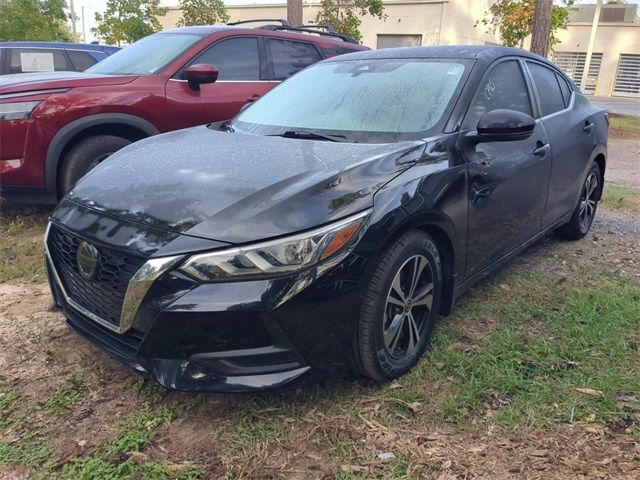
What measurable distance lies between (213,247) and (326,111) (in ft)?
4.97

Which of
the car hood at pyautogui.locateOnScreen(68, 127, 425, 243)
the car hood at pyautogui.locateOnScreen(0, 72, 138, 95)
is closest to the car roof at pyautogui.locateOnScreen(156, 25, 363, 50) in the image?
the car hood at pyautogui.locateOnScreen(0, 72, 138, 95)

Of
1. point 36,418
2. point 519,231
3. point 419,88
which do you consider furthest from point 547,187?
point 36,418

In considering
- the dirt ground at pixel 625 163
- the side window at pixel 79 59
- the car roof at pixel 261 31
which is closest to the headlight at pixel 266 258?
the car roof at pixel 261 31

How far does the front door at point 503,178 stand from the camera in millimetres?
3029

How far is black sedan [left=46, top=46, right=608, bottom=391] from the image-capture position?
213 cm

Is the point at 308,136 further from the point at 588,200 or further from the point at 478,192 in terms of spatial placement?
the point at 588,200

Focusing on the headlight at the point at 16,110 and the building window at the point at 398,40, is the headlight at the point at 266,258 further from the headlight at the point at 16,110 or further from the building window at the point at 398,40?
the building window at the point at 398,40

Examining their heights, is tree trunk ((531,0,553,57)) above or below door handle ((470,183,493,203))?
above

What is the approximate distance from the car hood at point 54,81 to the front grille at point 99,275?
97.2 inches

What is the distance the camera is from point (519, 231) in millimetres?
3578

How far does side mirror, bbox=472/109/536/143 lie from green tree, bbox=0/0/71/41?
18.2m

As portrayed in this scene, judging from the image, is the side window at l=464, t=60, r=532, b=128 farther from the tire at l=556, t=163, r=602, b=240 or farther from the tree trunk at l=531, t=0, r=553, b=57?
the tree trunk at l=531, t=0, r=553, b=57

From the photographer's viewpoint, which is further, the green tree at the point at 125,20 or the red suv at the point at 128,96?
the green tree at the point at 125,20

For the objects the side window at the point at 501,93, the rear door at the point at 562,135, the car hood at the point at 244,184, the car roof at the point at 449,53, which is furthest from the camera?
the rear door at the point at 562,135
